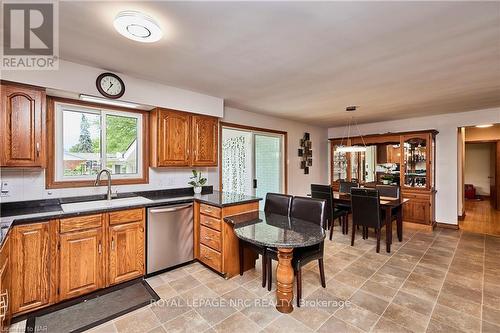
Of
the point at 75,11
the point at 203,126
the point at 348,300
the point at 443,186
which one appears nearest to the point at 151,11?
the point at 75,11

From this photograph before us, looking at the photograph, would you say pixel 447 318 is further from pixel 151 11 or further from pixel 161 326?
pixel 151 11

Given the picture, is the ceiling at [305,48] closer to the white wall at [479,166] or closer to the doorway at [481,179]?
the doorway at [481,179]

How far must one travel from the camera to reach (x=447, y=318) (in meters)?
1.99

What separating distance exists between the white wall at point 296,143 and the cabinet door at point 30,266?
115 inches

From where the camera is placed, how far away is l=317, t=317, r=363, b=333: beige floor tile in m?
1.84

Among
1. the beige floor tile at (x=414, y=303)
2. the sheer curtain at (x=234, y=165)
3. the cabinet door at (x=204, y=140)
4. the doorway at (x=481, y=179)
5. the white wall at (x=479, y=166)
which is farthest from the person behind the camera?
the white wall at (x=479, y=166)

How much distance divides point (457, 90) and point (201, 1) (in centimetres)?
366

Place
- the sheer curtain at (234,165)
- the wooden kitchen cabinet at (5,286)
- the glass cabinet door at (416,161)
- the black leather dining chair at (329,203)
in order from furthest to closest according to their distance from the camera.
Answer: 1. the glass cabinet door at (416,161)
2. the sheer curtain at (234,165)
3. the black leather dining chair at (329,203)
4. the wooden kitchen cabinet at (5,286)

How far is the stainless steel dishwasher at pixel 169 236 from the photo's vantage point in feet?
8.75

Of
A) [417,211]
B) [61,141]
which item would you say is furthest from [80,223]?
[417,211]

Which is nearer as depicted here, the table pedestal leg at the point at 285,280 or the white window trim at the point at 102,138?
the table pedestal leg at the point at 285,280

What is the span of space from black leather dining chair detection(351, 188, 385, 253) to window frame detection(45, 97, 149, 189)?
10.5 ft

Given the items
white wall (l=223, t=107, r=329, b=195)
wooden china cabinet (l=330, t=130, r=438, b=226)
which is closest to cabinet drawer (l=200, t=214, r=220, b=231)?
white wall (l=223, t=107, r=329, b=195)

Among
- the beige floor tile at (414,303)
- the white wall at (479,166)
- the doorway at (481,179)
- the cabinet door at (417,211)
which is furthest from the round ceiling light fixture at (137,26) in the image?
the white wall at (479,166)
